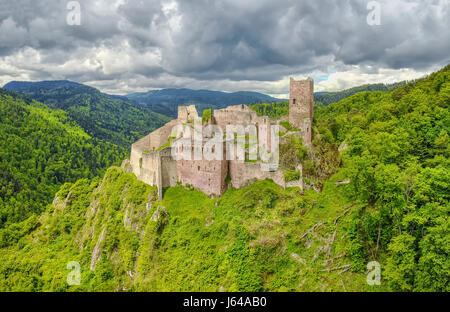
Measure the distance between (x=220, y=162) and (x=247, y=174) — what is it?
3426 millimetres

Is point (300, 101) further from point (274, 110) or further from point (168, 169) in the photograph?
point (274, 110)

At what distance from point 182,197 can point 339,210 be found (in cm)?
1861

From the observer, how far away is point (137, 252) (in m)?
36.5

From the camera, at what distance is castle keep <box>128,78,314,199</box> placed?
3556 centimetres

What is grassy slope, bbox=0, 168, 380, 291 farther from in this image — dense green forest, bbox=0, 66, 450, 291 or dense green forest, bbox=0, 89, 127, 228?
dense green forest, bbox=0, 89, 127, 228

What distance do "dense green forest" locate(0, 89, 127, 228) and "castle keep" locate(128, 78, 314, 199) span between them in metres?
78.4

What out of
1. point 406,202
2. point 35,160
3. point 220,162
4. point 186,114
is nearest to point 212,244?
point 220,162

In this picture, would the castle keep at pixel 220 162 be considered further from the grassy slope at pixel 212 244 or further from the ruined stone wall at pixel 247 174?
the grassy slope at pixel 212 244

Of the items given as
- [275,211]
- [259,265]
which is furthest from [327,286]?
[275,211]

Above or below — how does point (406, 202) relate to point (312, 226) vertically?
Answer: above

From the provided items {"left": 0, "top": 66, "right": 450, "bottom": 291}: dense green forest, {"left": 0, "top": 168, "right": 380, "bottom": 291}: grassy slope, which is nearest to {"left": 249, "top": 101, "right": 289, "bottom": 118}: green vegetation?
{"left": 0, "top": 66, "right": 450, "bottom": 291}: dense green forest

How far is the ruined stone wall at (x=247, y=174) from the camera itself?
33625 mm

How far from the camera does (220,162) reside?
35.4m

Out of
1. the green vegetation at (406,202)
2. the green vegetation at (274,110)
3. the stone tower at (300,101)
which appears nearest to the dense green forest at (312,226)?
the green vegetation at (406,202)
